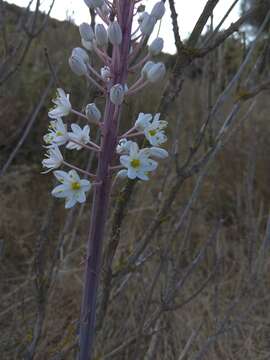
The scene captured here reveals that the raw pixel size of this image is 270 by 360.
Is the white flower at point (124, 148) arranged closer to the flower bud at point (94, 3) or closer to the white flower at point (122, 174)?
the white flower at point (122, 174)

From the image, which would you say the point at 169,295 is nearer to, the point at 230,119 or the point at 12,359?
the point at 230,119

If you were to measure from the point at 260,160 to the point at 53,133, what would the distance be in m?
3.88

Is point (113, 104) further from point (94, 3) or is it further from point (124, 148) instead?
point (94, 3)

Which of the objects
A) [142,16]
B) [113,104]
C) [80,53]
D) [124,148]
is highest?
[142,16]

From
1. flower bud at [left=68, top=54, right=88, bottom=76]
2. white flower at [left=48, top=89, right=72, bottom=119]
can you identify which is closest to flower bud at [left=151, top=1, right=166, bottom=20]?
flower bud at [left=68, top=54, right=88, bottom=76]

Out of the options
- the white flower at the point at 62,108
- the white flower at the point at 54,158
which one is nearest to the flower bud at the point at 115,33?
the white flower at the point at 62,108

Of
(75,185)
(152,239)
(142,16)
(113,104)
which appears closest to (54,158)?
(75,185)

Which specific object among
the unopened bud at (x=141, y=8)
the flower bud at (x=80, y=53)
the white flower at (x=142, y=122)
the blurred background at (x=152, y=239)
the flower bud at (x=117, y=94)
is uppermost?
the unopened bud at (x=141, y=8)

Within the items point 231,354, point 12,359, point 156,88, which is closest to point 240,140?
Answer: point 156,88

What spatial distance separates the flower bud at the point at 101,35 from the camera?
1.28 m

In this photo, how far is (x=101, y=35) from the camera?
1.28 metres

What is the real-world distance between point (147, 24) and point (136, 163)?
0.38 meters

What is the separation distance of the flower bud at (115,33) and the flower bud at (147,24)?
8 centimetres

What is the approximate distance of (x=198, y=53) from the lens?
4.57 ft
